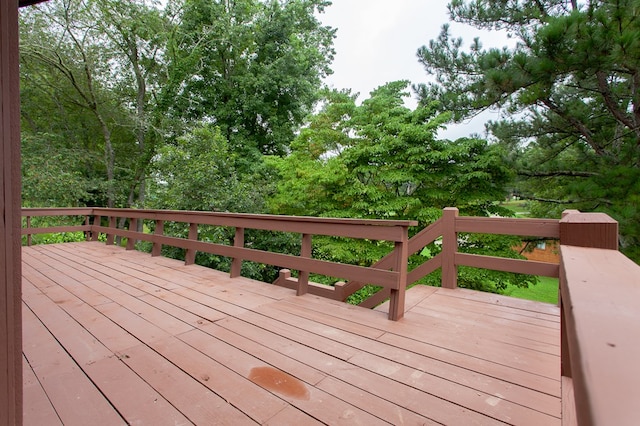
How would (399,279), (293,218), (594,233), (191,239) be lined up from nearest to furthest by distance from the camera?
1. (594,233)
2. (399,279)
3. (293,218)
4. (191,239)

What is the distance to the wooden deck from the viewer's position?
1.34 m

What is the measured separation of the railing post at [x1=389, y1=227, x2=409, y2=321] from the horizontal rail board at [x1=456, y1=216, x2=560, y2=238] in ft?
2.70

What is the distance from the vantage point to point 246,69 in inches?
491

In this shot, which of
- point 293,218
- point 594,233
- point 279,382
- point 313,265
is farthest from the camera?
point 293,218

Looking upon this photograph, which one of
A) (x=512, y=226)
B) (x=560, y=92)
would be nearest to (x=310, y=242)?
(x=512, y=226)

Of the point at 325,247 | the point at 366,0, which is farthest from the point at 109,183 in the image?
the point at 366,0

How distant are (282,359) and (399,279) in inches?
37.8

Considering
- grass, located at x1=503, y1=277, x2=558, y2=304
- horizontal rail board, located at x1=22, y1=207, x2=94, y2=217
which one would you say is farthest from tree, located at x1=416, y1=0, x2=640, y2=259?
grass, located at x1=503, y1=277, x2=558, y2=304

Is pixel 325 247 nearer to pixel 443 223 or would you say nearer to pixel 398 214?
pixel 398 214

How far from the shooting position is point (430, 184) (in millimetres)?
7039

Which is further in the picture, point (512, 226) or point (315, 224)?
point (315, 224)

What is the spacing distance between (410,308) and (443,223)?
85cm

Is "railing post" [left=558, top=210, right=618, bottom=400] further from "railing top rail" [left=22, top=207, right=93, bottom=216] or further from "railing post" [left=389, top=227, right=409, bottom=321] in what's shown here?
"railing top rail" [left=22, top=207, right=93, bottom=216]

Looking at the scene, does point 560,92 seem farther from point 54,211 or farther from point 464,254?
point 54,211
